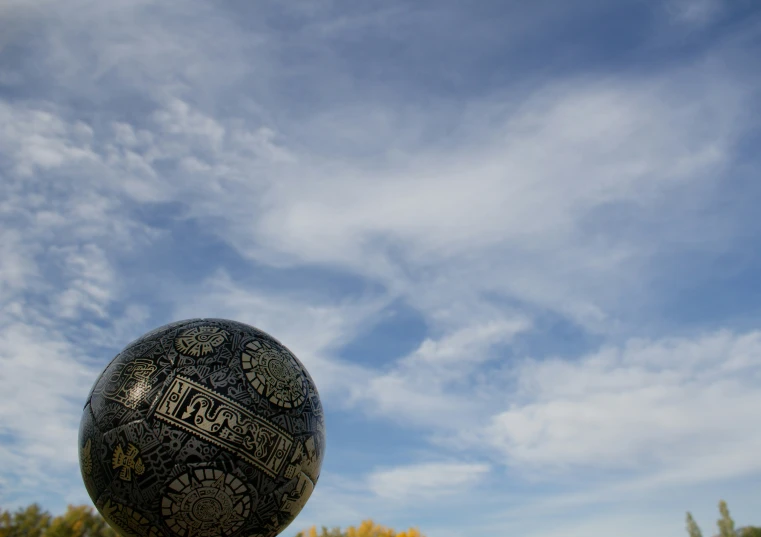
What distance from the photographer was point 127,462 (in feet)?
25.9

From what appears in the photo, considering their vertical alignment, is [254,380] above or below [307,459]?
above

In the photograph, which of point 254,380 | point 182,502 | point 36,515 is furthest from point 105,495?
point 36,515

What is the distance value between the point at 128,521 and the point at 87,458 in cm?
105

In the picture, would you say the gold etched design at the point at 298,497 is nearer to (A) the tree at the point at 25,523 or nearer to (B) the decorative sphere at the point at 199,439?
(B) the decorative sphere at the point at 199,439

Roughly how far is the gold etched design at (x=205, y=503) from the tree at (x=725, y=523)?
77.9 meters

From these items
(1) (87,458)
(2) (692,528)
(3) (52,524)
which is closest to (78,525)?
(3) (52,524)

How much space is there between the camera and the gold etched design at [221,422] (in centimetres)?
779

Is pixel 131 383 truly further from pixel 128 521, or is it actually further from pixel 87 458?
pixel 128 521

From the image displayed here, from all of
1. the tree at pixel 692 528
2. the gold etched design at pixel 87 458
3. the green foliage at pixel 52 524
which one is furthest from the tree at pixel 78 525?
the tree at pixel 692 528

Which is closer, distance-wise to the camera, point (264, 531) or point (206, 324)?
point (264, 531)

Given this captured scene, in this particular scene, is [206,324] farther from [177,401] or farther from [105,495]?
[105,495]

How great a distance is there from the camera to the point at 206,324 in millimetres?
8977

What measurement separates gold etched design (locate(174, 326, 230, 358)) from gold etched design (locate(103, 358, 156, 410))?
0.45 metres

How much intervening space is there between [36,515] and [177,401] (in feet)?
64.3
